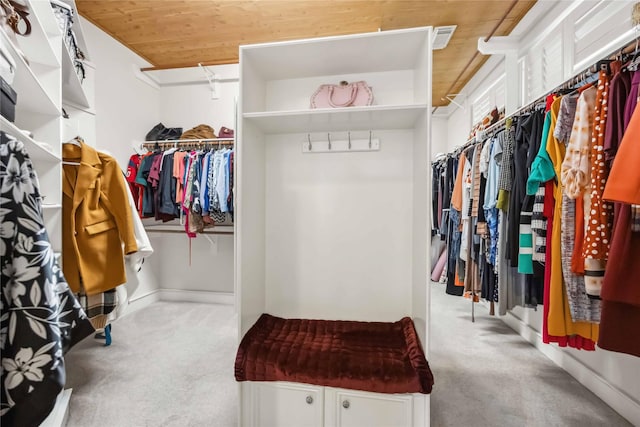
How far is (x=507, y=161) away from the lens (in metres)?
1.68

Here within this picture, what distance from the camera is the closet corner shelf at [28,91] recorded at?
104cm

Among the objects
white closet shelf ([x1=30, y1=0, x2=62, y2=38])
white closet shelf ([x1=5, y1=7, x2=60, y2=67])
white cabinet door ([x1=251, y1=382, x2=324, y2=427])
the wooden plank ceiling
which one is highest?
the wooden plank ceiling

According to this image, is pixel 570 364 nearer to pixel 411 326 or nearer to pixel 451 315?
pixel 451 315

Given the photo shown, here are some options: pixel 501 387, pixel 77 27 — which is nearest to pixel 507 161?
pixel 501 387

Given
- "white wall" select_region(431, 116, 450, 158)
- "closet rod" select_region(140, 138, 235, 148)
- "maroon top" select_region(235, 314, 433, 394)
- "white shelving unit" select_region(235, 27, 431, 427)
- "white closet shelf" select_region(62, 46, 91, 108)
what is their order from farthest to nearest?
"white wall" select_region(431, 116, 450, 158) < "closet rod" select_region(140, 138, 235, 148) < "white closet shelf" select_region(62, 46, 91, 108) < "white shelving unit" select_region(235, 27, 431, 427) < "maroon top" select_region(235, 314, 433, 394)

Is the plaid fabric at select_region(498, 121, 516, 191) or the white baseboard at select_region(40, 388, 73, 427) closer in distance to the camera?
the white baseboard at select_region(40, 388, 73, 427)

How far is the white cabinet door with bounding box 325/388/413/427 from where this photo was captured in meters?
1.22

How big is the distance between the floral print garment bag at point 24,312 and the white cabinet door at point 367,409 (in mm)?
979

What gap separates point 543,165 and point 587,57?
1.15 metres

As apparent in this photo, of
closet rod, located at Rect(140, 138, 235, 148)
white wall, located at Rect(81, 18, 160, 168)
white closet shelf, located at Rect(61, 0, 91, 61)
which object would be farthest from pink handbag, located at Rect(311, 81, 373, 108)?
white wall, located at Rect(81, 18, 160, 168)

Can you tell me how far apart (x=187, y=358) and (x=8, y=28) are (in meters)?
2.04

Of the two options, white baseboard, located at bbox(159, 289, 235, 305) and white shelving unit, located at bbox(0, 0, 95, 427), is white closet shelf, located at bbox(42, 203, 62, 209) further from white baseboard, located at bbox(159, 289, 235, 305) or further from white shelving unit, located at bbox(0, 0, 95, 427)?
white baseboard, located at bbox(159, 289, 235, 305)

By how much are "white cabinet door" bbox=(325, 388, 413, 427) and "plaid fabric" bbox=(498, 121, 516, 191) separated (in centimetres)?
128

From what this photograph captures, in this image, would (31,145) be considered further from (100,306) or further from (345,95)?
(345,95)
